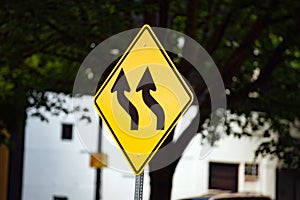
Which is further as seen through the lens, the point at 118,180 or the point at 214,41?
the point at 118,180

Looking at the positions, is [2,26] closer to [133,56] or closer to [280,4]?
[280,4]

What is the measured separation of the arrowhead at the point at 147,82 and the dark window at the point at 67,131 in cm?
2439

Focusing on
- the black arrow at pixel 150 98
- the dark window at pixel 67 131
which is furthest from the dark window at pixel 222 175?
the black arrow at pixel 150 98

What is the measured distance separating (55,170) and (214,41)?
17.0 meters

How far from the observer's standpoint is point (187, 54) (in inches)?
584

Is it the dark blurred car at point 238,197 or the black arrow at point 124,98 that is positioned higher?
the black arrow at point 124,98

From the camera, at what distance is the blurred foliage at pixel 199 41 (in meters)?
14.4

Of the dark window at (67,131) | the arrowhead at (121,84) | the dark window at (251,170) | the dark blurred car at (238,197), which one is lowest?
the dark blurred car at (238,197)

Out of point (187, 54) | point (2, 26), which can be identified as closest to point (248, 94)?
point (187, 54)

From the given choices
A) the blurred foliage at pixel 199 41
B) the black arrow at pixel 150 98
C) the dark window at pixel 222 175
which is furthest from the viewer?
the dark window at pixel 222 175

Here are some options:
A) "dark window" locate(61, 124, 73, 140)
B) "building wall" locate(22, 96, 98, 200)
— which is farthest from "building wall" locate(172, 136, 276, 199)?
"dark window" locate(61, 124, 73, 140)

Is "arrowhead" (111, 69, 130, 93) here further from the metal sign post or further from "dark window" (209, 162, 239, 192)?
"dark window" (209, 162, 239, 192)

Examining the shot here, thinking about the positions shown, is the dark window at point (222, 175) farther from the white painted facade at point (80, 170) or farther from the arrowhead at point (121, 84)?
the arrowhead at point (121, 84)

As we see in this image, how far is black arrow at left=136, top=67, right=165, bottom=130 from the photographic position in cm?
701
